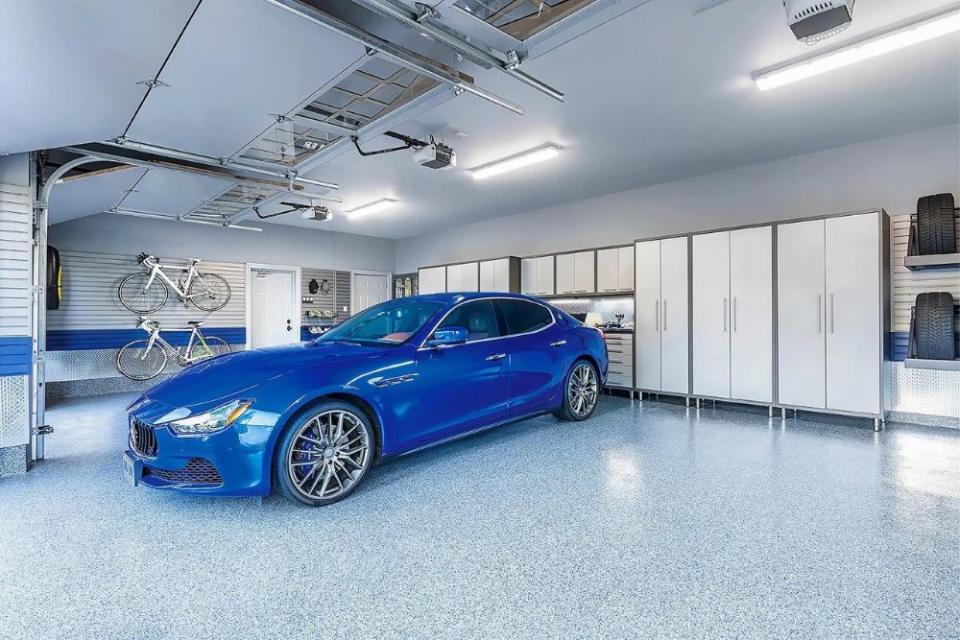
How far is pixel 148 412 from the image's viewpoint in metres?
2.54

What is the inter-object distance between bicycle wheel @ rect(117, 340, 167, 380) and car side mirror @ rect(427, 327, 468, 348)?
644 centimetres

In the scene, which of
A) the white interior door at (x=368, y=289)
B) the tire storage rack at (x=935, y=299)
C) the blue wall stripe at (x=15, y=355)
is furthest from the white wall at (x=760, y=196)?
the blue wall stripe at (x=15, y=355)

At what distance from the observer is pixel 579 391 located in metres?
4.76

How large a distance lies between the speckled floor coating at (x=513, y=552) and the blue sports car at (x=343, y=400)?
25cm

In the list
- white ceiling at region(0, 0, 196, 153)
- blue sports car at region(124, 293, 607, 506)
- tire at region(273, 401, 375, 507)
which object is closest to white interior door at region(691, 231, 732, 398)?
blue sports car at region(124, 293, 607, 506)

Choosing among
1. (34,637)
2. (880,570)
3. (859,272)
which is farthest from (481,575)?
(859,272)

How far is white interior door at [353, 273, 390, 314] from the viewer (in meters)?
10.3

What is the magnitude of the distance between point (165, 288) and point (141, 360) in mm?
1223

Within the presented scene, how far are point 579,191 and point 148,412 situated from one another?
6163 millimetres

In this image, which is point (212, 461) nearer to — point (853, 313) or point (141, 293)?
point (853, 313)

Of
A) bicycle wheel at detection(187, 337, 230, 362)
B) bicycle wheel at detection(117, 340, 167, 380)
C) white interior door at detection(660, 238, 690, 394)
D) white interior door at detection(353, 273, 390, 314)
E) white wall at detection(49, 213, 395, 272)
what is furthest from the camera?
white interior door at detection(353, 273, 390, 314)

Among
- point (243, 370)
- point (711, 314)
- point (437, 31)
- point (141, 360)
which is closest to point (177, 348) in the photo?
point (141, 360)

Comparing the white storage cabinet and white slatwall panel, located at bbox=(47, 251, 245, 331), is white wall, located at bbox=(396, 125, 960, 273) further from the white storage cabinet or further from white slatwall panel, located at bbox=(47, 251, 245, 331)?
white slatwall panel, located at bbox=(47, 251, 245, 331)

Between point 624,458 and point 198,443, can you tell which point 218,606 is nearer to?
point 198,443
